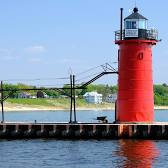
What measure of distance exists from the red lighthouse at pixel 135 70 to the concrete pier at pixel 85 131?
1.63m

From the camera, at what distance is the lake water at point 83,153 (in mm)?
40406

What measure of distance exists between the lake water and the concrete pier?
970 millimetres

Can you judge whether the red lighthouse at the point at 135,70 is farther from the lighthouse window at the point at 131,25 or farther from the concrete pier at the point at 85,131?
the concrete pier at the point at 85,131

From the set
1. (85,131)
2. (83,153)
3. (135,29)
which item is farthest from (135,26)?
(83,153)

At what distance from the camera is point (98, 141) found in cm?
5216

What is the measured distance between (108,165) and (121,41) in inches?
655

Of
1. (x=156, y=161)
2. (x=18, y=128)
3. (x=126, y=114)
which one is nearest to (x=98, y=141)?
(x=126, y=114)

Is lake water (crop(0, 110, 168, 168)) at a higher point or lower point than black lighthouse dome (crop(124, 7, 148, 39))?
lower

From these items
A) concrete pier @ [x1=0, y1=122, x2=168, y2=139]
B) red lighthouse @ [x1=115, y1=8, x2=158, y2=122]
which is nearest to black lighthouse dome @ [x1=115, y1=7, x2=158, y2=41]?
red lighthouse @ [x1=115, y1=8, x2=158, y2=122]

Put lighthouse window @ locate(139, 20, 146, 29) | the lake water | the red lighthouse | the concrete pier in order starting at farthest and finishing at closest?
lighthouse window @ locate(139, 20, 146, 29) < the red lighthouse < the concrete pier < the lake water

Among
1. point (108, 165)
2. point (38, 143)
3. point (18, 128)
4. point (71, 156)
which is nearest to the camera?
point (108, 165)

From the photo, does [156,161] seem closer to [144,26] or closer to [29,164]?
[29,164]

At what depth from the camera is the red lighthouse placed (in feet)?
176

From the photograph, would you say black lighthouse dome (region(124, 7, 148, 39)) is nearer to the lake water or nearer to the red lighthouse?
the red lighthouse
